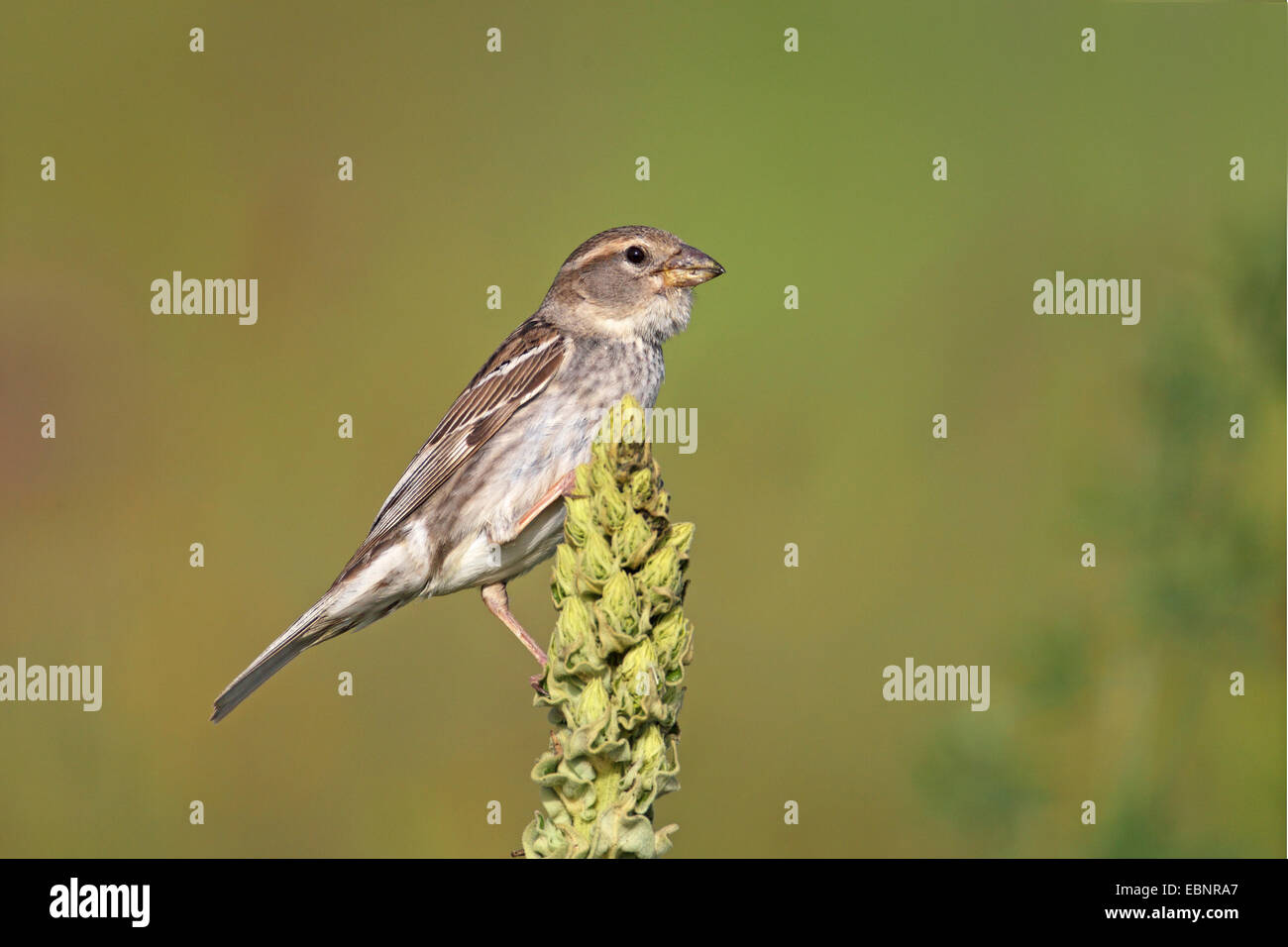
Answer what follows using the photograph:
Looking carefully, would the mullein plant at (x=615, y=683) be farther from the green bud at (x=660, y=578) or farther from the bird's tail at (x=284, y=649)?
the bird's tail at (x=284, y=649)

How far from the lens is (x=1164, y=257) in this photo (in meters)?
9.84

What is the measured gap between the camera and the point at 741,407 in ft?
31.5

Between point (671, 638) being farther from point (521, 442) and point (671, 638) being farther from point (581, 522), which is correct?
point (521, 442)

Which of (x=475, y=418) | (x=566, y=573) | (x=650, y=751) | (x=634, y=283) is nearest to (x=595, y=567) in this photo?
(x=566, y=573)

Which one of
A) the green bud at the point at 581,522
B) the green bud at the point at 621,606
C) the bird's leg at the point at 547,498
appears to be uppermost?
the bird's leg at the point at 547,498

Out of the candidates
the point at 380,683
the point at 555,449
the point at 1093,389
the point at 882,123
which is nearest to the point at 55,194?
the point at 380,683

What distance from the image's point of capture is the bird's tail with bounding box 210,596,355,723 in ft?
16.7

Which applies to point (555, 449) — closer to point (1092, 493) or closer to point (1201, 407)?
point (1092, 493)

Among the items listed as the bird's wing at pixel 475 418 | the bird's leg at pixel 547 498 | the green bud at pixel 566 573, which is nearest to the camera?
the green bud at pixel 566 573

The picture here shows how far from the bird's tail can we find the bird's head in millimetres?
1767

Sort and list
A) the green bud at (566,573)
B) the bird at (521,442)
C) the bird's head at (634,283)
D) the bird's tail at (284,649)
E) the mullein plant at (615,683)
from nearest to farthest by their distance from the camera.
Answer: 1. the mullein plant at (615,683)
2. the green bud at (566,573)
3. the bird's tail at (284,649)
4. the bird at (521,442)
5. the bird's head at (634,283)

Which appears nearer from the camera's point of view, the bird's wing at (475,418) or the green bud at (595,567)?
the green bud at (595,567)

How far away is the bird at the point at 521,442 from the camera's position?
608 cm

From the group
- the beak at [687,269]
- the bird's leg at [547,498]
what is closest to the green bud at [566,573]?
the bird's leg at [547,498]
